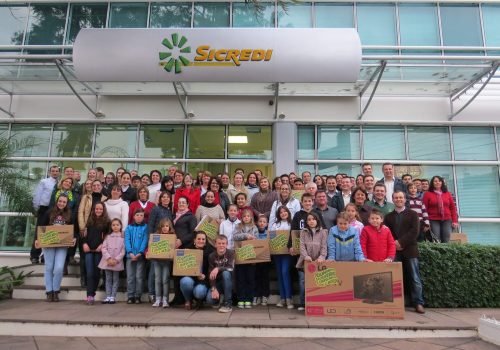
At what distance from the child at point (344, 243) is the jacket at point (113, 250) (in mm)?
3626

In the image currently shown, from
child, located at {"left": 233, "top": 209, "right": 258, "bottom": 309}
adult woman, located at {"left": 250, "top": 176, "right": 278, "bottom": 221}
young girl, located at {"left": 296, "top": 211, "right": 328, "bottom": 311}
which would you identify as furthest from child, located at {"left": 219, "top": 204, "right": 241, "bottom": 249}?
young girl, located at {"left": 296, "top": 211, "right": 328, "bottom": 311}

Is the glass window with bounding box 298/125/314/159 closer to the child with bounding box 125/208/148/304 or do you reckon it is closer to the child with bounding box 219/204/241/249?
the child with bounding box 219/204/241/249

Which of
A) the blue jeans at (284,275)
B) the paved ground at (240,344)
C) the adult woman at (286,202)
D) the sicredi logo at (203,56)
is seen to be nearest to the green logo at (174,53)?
the sicredi logo at (203,56)

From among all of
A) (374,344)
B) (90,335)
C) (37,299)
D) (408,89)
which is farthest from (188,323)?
(408,89)

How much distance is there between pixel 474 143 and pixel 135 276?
31.6ft

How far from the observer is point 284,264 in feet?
19.4

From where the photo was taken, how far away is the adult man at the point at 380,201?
6.20 m

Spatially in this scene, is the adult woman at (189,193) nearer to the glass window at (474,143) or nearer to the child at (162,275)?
the child at (162,275)

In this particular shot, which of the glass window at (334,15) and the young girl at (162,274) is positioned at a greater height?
the glass window at (334,15)

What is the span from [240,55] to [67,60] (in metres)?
4.30

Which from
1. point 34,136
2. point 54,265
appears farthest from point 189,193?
point 34,136

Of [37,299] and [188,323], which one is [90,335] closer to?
[188,323]

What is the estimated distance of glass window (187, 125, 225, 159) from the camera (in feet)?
33.4

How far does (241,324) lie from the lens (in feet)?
15.8
